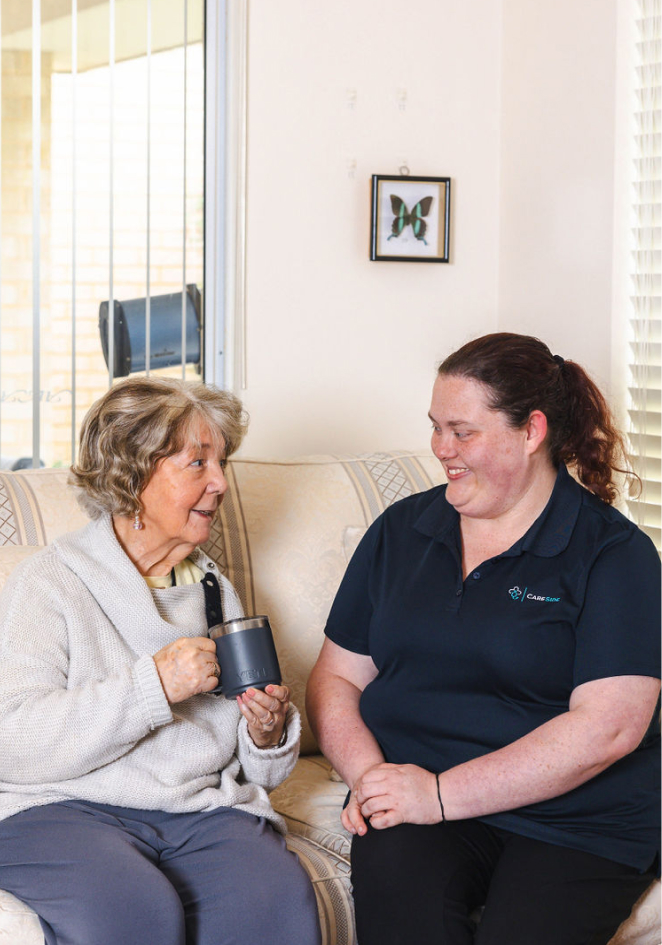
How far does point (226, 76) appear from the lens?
290 cm

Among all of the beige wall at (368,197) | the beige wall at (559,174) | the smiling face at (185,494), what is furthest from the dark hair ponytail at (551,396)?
the beige wall at (368,197)

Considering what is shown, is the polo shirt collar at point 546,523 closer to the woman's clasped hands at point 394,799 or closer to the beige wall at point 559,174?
the woman's clasped hands at point 394,799

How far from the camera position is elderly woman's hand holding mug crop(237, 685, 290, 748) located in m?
1.49

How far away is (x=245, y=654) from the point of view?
1.44 meters

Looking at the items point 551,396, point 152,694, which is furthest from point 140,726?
point 551,396

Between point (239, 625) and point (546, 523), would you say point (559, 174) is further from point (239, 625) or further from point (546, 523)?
point (239, 625)

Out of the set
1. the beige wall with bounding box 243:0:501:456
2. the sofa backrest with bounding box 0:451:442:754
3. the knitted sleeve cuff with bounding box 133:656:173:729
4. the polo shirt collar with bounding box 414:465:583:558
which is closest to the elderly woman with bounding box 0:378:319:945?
the knitted sleeve cuff with bounding box 133:656:173:729

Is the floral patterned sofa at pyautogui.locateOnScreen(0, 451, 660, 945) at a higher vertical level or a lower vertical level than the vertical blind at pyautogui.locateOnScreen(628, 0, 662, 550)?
lower

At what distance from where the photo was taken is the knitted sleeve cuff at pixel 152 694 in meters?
1.44

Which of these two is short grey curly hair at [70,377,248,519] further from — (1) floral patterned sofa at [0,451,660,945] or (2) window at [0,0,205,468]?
(2) window at [0,0,205,468]

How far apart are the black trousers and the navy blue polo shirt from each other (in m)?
0.04

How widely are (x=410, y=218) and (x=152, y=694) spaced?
6.47 ft

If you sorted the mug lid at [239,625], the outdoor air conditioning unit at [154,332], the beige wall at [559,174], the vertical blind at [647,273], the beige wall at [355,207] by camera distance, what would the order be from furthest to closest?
the beige wall at [355,207]
the outdoor air conditioning unit at [154,332]
the beige wall at [559,174]
the vertical blind at [647,273]
the mug lid at [239,625]

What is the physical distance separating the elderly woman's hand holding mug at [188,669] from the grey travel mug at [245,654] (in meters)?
0.02
